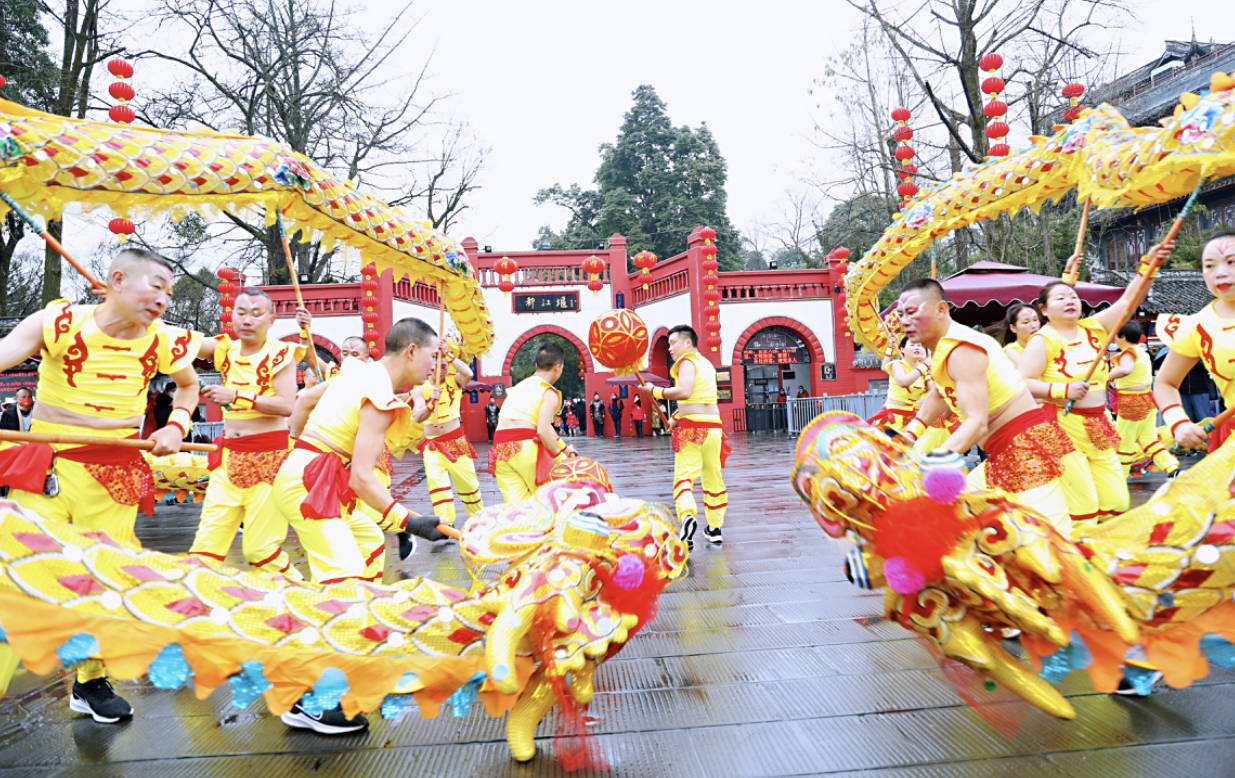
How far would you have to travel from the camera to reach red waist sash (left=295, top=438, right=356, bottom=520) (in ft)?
8.92

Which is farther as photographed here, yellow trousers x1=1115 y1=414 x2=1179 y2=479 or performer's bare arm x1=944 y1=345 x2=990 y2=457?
yellow trousers x1=1115 y1=414 x2=1179 y2=479

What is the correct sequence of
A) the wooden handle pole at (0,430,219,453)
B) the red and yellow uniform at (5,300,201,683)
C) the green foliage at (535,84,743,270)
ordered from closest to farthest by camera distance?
1. the wooden handle pole at (0,430,219,453)
2. the red and yellow uniform at (5,300,201,683)
3. the green foliage at (535,84,743,270)

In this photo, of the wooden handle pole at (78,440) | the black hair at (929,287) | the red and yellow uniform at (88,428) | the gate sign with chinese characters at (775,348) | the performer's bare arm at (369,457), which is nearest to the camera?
the wooden handle pole at (78,440)

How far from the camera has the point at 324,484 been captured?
2.75 metres

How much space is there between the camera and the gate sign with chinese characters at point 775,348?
68.9 feet

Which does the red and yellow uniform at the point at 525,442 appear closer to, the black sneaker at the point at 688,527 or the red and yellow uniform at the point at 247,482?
the black sneaker at the point at 688,527

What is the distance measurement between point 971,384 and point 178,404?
3278 mm

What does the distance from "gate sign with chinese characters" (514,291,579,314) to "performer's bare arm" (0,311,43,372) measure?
19.9 m


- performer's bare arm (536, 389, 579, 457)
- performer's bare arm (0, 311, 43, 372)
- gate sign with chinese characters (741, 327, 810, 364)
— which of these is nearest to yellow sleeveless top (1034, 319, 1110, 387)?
performer's bare arm (536, 389, 579, 457)

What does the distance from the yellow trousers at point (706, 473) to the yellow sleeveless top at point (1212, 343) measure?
9.91ft

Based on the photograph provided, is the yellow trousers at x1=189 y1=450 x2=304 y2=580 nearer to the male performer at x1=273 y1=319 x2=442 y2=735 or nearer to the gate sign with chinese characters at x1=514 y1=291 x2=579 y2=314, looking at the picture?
the male performer at x1=273 y1=319 x2=442 y2=735

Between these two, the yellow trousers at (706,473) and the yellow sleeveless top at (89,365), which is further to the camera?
the yellow trousers at (706,473)

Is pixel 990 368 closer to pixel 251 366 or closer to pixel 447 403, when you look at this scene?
pixel 251 366

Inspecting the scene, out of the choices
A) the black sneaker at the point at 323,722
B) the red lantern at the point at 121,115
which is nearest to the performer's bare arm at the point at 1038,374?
the black sneaker at the point at 323,722
